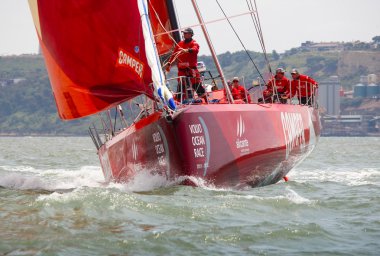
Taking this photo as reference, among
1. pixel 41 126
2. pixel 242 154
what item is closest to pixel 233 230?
pixel 242 154

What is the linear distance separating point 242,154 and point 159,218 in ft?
9.14

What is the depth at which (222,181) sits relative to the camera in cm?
1111

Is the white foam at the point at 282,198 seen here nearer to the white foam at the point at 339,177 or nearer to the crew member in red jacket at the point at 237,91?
the crew member in red jacket at the point at 237,91

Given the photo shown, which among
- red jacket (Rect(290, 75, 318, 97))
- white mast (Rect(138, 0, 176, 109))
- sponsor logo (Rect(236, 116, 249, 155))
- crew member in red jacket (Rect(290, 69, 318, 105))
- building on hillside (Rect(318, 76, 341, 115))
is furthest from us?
building on hillside (Rect(318, 76, 341, 115))

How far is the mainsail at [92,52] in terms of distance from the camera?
34.8 feet

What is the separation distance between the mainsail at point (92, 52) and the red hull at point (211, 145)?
1.92 ft

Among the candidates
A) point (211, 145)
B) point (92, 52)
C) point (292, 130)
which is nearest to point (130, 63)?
point (92, 52)

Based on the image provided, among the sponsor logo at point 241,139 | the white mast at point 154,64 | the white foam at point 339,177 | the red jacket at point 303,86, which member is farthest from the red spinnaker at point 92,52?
the white foam at point 339,177

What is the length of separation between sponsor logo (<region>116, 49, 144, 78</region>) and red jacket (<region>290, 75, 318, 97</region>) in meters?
4.82

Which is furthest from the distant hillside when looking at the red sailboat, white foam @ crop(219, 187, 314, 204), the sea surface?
the sea surface

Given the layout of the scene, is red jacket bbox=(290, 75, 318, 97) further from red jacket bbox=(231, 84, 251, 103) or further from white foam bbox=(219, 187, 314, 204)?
white foam bbox=(219, 187, 314, 204)

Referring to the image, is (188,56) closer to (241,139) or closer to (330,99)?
(241,139)

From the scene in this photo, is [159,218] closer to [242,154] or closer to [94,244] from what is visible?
[94,244]

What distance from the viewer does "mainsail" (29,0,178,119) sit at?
1060cm
